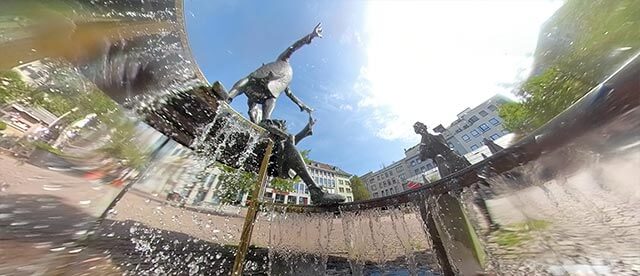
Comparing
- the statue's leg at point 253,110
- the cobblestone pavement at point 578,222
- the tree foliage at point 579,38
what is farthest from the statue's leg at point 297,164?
the tree foliage at point 579,38

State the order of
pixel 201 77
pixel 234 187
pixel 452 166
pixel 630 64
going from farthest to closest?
pixel 234 187, pixel 452 166, pixel 201 77, pixel 630 64

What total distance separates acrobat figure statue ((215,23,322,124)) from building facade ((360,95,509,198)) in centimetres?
236

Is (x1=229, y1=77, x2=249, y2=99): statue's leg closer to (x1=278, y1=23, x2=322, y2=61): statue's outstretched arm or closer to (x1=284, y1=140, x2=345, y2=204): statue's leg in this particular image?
(x1=284, y1=140, x2=345, y2=204): statue's leg

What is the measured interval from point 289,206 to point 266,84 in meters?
1.78

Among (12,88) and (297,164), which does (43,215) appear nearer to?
(12,88)

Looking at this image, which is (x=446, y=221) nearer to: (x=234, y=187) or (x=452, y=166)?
(x=452, y=166)

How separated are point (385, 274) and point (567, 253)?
243 cm

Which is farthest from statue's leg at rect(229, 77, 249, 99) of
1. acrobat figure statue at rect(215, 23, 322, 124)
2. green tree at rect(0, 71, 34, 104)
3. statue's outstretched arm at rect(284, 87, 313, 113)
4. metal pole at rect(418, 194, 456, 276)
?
green tree at rect(0, 71, 34, 104)

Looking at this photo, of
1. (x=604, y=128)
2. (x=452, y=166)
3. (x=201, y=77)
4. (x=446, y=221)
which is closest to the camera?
(x=604, y=128)

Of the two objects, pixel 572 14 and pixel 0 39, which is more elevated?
pixel 572 14

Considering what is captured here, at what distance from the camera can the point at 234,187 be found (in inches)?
423

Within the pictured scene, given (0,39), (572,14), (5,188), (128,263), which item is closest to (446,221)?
(128,263)

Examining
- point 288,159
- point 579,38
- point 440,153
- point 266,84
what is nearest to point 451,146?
point 440,153

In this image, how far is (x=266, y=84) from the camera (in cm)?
321
